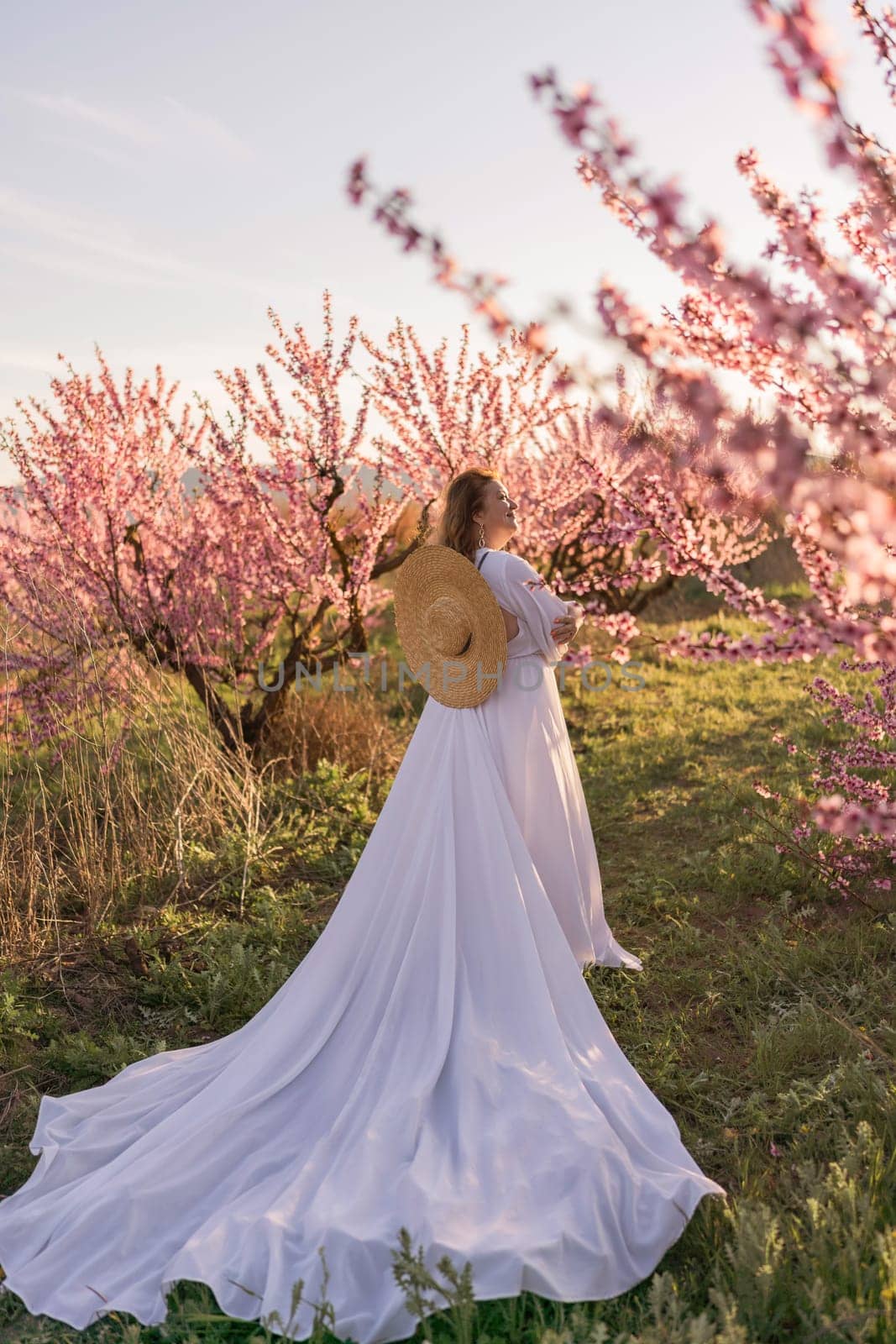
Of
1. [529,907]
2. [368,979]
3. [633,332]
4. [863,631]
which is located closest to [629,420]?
[633,332]

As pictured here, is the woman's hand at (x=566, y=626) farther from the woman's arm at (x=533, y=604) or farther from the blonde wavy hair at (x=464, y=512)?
the blonde wavy hair at (x=464, y=512)

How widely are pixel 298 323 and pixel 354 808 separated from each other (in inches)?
134

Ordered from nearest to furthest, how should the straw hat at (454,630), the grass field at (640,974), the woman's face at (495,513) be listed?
the grass field at (640,974) < the straw hat at (454,630) < the woman's face at (495,513)

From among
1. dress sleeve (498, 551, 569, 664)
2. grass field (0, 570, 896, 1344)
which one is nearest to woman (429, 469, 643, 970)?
dress sleeve (498, 551, 569, 664)

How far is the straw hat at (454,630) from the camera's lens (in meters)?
3.72

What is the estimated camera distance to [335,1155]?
264 centimetres

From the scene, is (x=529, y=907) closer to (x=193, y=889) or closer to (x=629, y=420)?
(x=629, y=420)

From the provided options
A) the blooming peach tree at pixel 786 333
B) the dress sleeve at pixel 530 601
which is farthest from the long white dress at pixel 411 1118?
the blooming peach tree at pixel 786 333

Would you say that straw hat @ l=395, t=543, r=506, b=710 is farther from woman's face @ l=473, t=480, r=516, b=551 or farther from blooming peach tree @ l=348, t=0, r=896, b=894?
blooming peach tree @ l=348, t=0, r=896, b=894

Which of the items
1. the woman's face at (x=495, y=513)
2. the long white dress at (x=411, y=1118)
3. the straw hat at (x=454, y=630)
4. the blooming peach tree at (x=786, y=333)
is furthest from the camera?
the woman's face at (x=495, y=513)

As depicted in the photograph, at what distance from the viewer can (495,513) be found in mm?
3893

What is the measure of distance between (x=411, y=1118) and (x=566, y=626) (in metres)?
1.95

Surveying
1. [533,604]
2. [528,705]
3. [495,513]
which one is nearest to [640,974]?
[528,705]

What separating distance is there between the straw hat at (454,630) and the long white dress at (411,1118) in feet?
0.31
